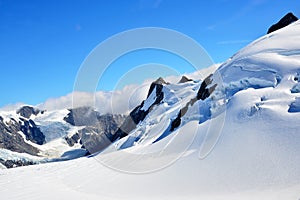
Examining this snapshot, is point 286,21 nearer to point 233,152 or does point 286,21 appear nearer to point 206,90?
point 206,90

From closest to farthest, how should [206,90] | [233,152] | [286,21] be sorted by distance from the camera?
[233,152] → [206,90] → [286,21]

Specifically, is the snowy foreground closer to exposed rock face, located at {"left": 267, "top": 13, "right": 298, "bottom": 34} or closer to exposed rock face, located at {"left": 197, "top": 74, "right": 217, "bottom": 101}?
exposed rock face, located at {"left": 197, "top": 74, "right": 217, "bottom": 101}

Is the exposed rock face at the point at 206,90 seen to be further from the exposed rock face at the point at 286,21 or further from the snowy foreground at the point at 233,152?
the exposed rock face at the point at 286,21

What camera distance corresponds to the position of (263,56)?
80.7ft

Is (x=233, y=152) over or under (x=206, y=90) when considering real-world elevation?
under

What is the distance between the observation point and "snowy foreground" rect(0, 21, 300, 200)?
43.0 feet

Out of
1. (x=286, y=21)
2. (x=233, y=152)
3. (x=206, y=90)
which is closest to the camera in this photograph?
(x=233, y=152)

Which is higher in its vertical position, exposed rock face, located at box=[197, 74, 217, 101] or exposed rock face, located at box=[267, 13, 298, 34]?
exposed rock face, located at box=[267, 13, 298, 34]

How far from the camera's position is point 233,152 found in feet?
52.3

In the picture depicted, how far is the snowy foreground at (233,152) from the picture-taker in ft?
43.0

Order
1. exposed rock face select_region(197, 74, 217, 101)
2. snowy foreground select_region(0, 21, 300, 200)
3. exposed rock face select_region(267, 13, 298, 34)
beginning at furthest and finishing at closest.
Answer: exposed rock face select_region(267, 13, 298, 34) → exposed rock face select_region(197, 74, 217, 101) → snowy foreground select_region(0, 21, 300, 200)

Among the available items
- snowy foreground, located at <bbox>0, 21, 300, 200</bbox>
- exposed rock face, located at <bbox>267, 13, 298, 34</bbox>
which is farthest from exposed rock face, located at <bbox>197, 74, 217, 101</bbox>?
exposed rock face, located at <bbox>267, 13, 298, 34</bbox>

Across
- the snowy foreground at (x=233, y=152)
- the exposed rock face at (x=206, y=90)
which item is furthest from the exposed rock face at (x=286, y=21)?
the exposed rock face at (x=206, y=90)

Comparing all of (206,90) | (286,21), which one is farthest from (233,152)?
Result: (286,21)
